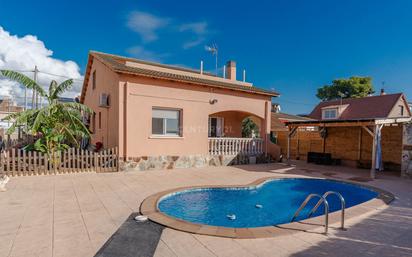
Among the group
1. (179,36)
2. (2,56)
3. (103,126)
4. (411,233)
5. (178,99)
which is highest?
(2,56)

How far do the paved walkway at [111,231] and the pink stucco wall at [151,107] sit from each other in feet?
13.0

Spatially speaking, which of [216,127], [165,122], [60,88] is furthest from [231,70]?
[60,88]

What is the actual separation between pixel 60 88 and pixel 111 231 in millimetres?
9675

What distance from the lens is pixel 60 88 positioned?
11594 mm

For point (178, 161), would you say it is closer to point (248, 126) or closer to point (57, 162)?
point (57, 162)

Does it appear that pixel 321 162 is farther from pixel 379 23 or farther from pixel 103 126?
pixel 103 126

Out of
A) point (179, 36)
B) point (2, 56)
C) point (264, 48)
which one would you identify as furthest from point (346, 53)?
point (2, 56)

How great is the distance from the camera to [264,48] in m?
23.6

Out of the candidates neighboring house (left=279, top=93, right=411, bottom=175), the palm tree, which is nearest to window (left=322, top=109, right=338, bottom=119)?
neighboring house (left=279, top=93, right=411, bottom=175)

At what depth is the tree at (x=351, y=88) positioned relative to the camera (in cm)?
3909

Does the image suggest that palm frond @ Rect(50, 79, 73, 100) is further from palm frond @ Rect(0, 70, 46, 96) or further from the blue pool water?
the blue pool water

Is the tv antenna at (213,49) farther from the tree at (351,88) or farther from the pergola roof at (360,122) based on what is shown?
the tree at (351,88)

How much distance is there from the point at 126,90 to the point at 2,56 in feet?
144

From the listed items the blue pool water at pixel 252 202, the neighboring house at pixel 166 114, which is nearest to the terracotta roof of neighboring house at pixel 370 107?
the neighboring house at pixel 166 114
